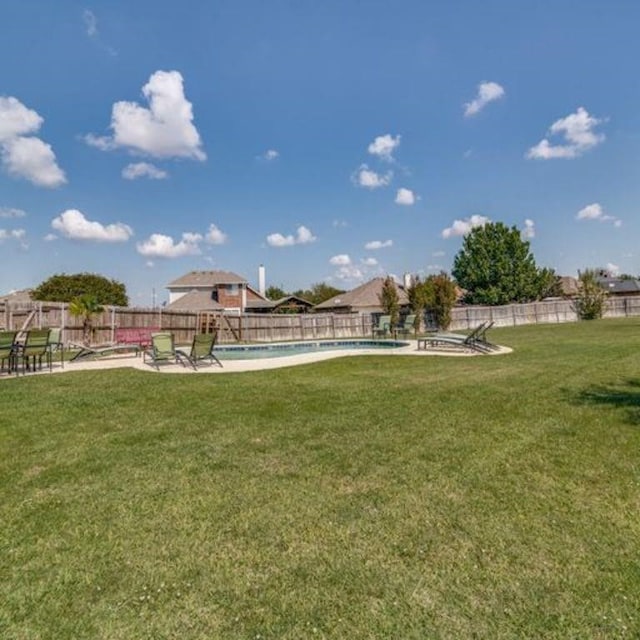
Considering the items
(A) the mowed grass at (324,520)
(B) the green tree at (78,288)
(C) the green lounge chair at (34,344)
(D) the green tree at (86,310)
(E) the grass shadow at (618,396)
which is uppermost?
(B) the green tree at (78,288)

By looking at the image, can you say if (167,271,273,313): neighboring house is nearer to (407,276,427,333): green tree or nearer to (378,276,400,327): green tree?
(378,276,400,327): green tree

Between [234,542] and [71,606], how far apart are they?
0.95m

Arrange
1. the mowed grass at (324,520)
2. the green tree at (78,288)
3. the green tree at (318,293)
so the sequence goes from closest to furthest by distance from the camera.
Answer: the mowed grass at (324,520), the green tree at (78,288), the green tree at (318,293)

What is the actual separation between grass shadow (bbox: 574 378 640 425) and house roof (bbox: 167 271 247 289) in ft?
139

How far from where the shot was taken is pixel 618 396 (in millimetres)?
6484

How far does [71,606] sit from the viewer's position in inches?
89.5

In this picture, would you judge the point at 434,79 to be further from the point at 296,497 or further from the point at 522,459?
the point at 296,497

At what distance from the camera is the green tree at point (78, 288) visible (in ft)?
149

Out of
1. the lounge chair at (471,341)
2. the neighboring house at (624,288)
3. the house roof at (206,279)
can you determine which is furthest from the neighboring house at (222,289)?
the neighboring house at (624,288)

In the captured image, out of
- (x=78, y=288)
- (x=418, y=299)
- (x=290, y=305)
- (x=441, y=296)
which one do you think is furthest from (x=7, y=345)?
(x=78, y=288)

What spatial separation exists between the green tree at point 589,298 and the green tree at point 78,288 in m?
41.3

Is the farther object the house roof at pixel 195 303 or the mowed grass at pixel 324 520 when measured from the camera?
the house roof at pixel 195 303

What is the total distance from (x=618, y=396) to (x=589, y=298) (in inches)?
1136

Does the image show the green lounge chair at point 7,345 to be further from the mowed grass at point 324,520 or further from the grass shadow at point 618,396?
the grass shadow at point 618,396
